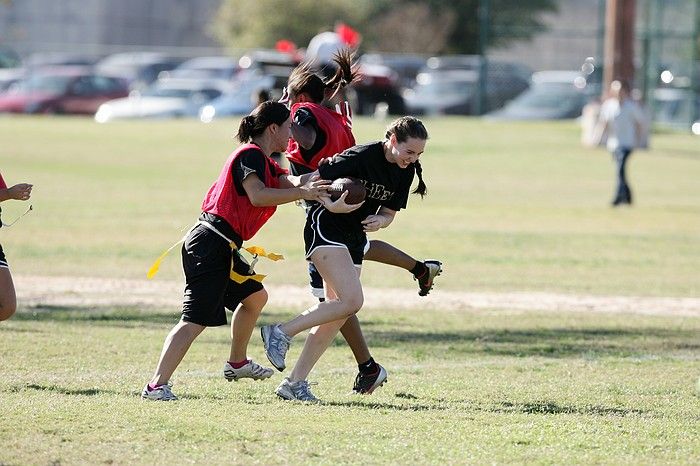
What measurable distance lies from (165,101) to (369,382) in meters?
37.2

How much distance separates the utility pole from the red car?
17.1m

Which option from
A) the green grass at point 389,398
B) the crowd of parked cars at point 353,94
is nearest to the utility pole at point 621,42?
the crowd of parked cars at point 353,94

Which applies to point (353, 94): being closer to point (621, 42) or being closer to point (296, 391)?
point (621, 42)

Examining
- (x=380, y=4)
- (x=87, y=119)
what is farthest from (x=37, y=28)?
(x=87, y=119)

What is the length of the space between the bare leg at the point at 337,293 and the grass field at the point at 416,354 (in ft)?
1.56

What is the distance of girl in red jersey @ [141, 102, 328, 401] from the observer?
7242 millimetres

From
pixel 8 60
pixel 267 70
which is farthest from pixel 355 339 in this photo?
pixel 8 60

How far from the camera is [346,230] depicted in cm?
750

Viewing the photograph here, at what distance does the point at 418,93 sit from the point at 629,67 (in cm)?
1042

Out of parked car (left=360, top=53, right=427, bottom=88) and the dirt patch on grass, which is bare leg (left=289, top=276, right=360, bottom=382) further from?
parked car (left=360, top=53, right=427, bottom=88)

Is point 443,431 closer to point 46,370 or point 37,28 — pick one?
point 46,370

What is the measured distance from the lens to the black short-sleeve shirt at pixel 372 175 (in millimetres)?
7375

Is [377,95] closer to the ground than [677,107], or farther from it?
farther from it

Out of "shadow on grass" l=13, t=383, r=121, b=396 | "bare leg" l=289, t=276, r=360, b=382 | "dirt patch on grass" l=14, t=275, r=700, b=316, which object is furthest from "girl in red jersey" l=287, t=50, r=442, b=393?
"dirt patch on grass" l=14, t=275, r=700, b=316
